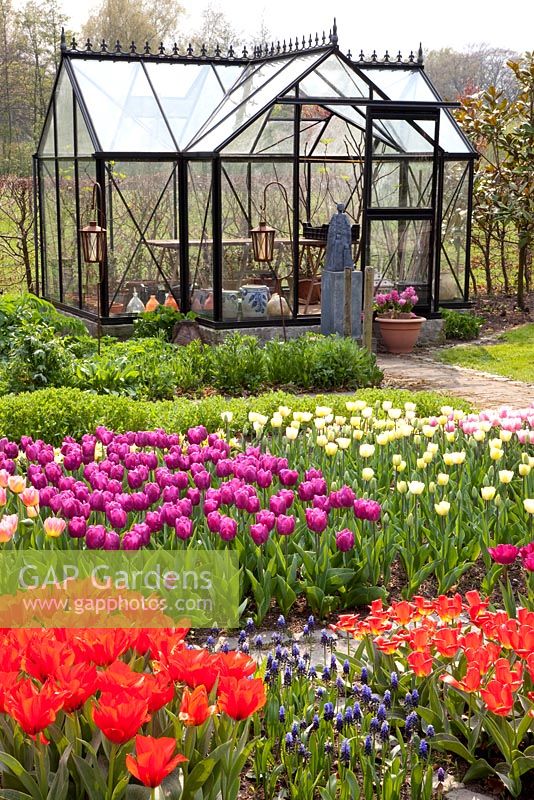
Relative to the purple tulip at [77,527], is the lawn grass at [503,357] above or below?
below

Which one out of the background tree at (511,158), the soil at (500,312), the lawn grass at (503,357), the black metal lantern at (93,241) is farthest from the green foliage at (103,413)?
the background tree at (511,158)

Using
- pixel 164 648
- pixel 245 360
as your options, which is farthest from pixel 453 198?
pixel 164 648

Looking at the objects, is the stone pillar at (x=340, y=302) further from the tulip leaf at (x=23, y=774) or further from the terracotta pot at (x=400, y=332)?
the tulip leaf at (x=23, y=774)

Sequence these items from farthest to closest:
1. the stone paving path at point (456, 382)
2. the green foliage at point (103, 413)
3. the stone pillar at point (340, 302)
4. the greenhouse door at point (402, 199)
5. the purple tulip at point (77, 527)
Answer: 1. the greenhouse door at point (402, 199)
2. the stone pillar at point (340, 302)
3. the stone paving path at point (456, 382)
4. the green foliage at point (103, 413)
5. the purple tulip at point (77, 527)

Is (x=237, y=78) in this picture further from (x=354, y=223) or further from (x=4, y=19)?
(x=4, y=19)

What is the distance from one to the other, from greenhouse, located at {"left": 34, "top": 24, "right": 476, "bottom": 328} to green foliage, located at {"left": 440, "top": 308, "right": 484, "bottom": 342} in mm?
255

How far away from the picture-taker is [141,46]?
29266 millimetres

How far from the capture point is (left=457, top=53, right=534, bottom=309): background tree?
15953mm

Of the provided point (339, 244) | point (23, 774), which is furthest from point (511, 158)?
point (23, 774)

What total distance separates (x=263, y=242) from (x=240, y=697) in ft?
29.1

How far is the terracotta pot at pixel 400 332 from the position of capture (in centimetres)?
1301

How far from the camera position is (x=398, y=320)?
42.7 ft

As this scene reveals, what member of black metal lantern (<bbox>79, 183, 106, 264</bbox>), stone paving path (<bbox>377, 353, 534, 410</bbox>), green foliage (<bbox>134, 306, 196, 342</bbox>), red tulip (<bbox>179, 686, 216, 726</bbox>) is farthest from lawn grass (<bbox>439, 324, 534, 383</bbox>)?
red tulip (<bbox>179, 686, 216, 726</bbox>)

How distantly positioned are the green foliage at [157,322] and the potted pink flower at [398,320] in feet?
7.95
